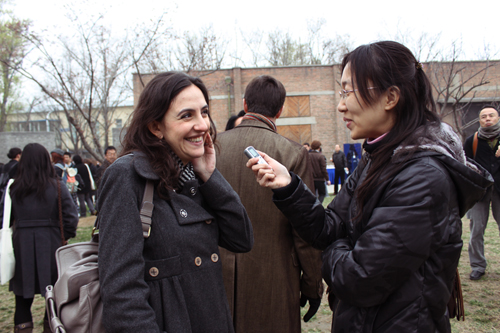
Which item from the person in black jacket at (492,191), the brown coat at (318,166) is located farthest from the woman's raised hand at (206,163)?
the brown coat at (318,166)

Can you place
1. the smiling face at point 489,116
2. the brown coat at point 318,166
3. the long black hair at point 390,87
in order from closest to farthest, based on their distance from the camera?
1. the long black hair at point 390,87
2. the smiling face at point 489,116
3. the brown coat at point 318,166

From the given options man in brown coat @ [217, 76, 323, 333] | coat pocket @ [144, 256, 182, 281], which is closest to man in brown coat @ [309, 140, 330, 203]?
man in brown coat @ [217, 76, 323, 333]

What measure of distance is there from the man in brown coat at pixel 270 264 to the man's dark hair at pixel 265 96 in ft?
0.80

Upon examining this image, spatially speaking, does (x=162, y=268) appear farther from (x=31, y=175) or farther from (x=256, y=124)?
(x=31, y=175)

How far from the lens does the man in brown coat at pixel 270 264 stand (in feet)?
8.26

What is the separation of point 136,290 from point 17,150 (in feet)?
30.0

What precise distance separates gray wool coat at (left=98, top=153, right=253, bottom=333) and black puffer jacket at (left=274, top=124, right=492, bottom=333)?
560mm

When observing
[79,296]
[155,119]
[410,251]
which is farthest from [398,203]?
[79,296]

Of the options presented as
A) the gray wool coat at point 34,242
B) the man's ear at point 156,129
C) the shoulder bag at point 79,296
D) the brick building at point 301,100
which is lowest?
the gray wool coat at point 34,242

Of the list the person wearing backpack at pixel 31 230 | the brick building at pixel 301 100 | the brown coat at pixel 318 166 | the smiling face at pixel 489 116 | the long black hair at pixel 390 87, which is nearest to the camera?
the long black hair at pixel 390 87

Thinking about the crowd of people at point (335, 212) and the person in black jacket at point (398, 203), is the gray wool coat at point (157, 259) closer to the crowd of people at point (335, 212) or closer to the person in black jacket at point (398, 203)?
the crowd of people at point (335, 212)

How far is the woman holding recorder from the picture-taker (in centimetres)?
142

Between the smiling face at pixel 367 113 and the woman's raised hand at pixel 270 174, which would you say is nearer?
the smiling face at pixel 367 113

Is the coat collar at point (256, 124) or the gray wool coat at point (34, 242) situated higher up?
the coat collar at point (256, 124)
